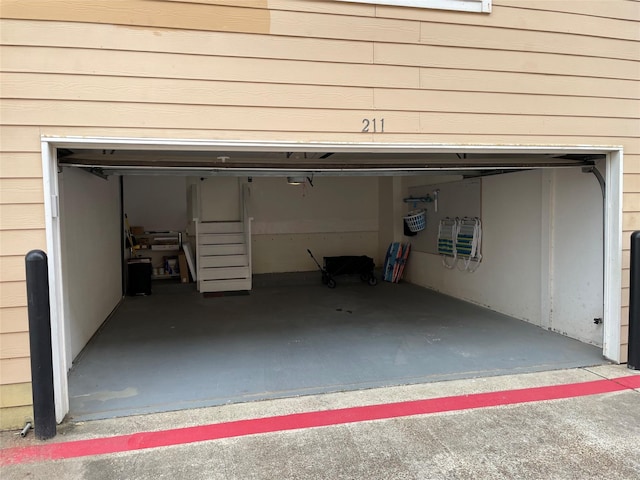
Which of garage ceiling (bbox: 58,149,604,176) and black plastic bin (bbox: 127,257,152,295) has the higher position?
garage ceiling (bbox: 58,149,604,176)

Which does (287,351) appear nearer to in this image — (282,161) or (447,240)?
(282,161)

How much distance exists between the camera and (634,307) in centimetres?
369

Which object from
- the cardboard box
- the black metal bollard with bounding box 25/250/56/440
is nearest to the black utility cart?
the cardboard box

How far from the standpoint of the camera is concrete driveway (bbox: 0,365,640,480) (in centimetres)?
238

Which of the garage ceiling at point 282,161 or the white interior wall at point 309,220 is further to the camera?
the white interior wall at point 309,220

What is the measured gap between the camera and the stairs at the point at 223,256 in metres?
7.88

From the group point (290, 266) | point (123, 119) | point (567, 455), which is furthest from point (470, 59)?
point (290, 266)

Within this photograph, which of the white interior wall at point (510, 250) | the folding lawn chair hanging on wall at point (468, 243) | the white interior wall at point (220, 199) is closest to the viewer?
the white interior wall at point (510, 250)

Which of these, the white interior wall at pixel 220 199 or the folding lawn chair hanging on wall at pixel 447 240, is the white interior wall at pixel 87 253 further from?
the folding lawn chair hanging on wall at pixel 447 240

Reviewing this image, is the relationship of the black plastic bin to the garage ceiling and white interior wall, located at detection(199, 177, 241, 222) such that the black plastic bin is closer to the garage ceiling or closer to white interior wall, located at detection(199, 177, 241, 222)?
white interior wall, located at detection(199, 177, 241, 222)

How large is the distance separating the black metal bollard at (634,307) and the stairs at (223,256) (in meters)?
5.98

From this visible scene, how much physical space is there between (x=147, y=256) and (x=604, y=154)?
313 inches

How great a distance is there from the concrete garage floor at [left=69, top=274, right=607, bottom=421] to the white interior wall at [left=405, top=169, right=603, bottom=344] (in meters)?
0.26

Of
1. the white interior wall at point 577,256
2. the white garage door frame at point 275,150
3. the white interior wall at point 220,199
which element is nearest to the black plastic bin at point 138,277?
the white interior wall at point 220,199
